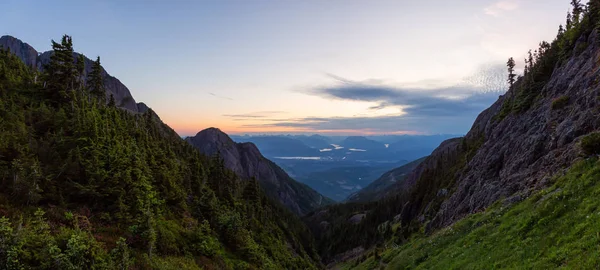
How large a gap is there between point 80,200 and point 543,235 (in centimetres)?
3655

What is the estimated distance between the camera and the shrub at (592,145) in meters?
24.7

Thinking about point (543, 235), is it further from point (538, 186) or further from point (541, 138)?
point (541, 138)

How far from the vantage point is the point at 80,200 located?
27578 mm

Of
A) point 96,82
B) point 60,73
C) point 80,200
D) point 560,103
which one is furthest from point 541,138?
point 96,82

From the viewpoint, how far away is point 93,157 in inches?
1176

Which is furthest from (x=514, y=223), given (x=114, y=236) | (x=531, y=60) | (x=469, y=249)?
(x=531, y=60)

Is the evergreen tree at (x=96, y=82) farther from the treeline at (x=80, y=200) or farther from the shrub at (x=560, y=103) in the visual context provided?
the shrub at (x=560, y=103)

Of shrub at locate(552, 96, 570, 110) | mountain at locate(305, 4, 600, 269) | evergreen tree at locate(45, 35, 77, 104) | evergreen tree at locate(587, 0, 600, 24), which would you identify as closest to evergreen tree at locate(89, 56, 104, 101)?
evergreen tree at locate(45, 35, 77, 104)

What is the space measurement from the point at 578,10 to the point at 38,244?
4266 inches

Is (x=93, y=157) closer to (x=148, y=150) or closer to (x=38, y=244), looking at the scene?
(x=38, y=244)

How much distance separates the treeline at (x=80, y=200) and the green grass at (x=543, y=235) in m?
25.0

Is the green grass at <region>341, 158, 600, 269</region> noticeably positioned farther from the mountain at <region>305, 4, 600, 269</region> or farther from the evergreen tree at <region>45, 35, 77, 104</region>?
the evergreen tree at <region>45, 35, 77, 104</region>

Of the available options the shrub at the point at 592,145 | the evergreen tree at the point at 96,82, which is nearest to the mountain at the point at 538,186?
the shrub at the point at 592,145

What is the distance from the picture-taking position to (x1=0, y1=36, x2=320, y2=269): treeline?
20.3m
